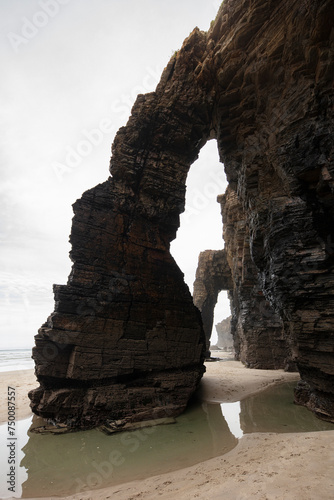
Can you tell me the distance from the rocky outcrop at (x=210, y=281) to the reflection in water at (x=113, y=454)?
94.6ft

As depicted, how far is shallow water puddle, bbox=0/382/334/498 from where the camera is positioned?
20.2ft

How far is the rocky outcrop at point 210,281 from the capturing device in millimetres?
38031

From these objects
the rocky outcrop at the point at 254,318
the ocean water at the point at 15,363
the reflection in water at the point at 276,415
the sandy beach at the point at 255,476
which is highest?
the rocky outcrop at the point at 254,318

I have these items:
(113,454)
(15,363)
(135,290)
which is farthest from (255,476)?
(15,363)

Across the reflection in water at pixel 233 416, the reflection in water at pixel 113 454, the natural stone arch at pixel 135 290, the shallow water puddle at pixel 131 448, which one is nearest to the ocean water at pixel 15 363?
the natural stone arch at pixel 135 290

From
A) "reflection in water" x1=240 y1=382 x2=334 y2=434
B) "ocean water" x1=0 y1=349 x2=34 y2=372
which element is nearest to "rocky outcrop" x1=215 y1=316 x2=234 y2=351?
"ocean water" x1=0 y1=349 x2=34 y2=372

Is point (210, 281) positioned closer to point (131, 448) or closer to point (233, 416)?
point (233, 416)

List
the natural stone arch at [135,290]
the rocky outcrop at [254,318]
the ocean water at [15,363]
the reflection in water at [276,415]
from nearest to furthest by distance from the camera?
the reflection in water at [276,415] < the natural stone arch at [135,290] < the rocky outcrop at [254,318] < the ocean water at [15,363]

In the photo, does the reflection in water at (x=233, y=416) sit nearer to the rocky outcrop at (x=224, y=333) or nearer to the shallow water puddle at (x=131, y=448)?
the shallow water puddle at (x=131, y=448)

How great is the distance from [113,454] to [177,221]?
11.7m

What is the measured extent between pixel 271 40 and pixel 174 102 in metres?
5.88

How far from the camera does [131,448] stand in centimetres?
788

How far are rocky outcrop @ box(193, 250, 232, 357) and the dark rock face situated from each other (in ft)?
76.5

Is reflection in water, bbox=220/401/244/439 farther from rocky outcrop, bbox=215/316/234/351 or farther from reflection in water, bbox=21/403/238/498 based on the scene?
rocky outcrop, bbox=215/316/234/351
